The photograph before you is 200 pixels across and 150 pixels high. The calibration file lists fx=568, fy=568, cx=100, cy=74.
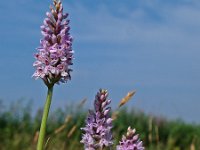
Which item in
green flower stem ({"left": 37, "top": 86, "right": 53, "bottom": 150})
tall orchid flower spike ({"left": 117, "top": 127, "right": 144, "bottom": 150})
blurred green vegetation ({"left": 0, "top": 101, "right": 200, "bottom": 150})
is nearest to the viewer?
tall orchid flower spike ({"left": 117, "top": 127, "right": 144, "bottom": 150})

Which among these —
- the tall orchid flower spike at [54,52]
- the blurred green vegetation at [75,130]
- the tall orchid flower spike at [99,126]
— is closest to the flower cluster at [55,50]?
the tall orchid flower spike at [54,52]

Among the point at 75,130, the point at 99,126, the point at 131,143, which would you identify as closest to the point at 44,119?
the point at 99,126

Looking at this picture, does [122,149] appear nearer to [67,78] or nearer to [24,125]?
[67,78]

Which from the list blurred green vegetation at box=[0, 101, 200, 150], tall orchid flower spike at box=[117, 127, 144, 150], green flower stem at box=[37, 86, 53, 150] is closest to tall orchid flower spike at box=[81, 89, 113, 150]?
tall orchid flower spike at box=[117, 127, 144, 150]

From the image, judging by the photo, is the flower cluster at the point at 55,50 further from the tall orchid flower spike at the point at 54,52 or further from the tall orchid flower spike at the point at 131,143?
the tall orchid flower spike at the point at 131,143

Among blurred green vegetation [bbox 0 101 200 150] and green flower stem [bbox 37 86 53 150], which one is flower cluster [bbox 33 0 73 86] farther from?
blurred green vegetation [bbox 0 101 200 150]

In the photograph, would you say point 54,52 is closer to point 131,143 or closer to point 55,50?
point 55,50
